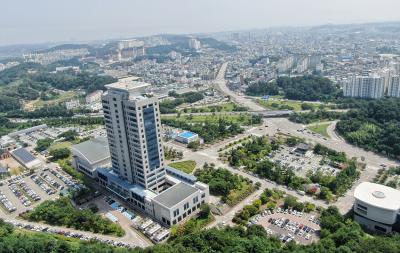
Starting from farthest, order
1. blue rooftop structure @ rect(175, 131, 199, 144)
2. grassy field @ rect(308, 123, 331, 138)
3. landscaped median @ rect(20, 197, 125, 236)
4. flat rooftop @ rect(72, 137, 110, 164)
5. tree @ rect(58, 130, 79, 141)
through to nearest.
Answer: tree @ rect(58, 130, 79, 141) → grassy field @ rect(308, 123, 331, 138) → blue rooftop structure @ rect(175, 131, 199, 144) → flat rooftop @ rect(72, 137, 110, 164) → landscaped median @ rect(20, 197, 125, 236)

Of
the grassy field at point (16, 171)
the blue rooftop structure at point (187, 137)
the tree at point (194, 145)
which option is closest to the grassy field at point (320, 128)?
the blue rooftop structure at point (187, 137)

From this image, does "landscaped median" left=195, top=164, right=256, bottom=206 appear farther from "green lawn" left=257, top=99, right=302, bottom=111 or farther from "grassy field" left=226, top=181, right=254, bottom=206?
"green lawn" left=257, top=99, right=302, bottom=111

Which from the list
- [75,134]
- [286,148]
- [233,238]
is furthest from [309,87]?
[233,238]

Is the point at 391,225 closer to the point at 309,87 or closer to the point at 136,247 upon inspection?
the point at 136,247

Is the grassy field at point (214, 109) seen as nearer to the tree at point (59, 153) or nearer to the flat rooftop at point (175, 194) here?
the tree at point (59, 153)

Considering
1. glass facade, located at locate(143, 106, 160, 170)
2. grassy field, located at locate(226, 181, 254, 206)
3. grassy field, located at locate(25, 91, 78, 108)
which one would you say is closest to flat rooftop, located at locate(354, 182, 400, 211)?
grassy field, located at locate(226, 181, 254, 206)

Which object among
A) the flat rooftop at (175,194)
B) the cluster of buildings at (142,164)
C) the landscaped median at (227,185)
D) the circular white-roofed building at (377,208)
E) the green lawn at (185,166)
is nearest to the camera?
the circular white-roofed building at (377,208)
